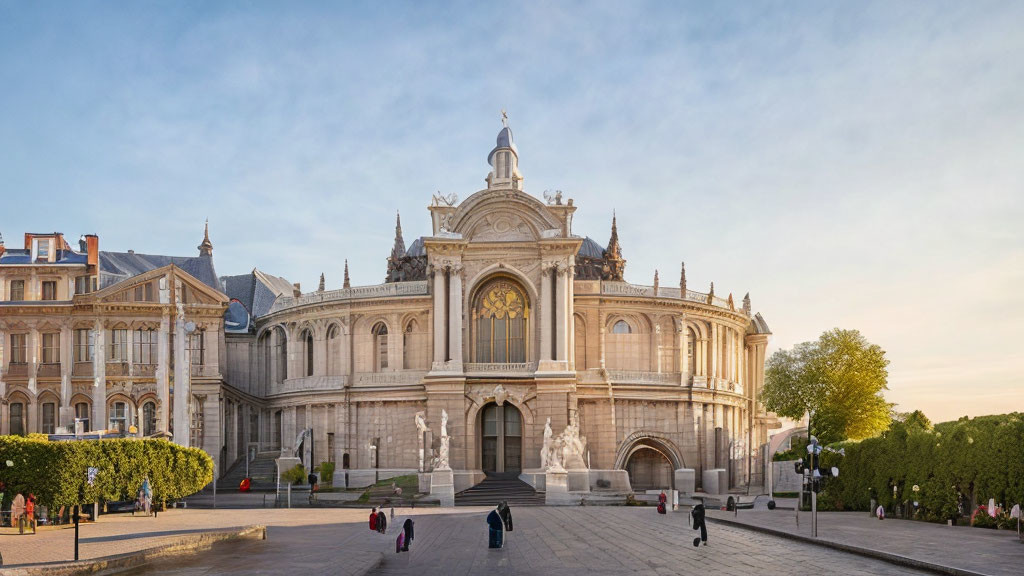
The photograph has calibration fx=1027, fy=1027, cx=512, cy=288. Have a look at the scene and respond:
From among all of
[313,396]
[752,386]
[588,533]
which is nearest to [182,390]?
[313,396]

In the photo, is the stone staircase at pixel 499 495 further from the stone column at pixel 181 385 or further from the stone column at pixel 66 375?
the stone column at pixel 66 375

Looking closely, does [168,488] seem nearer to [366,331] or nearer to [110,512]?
[110,512]

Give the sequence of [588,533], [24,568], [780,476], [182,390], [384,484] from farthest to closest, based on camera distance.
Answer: [780,476] < [182,390] < [384,484] < [588,533] < [24,568]

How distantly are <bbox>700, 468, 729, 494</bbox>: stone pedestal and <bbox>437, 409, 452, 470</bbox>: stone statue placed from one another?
18.1 metres

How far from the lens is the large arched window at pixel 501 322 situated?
6731 centimetres

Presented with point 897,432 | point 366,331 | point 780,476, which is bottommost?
point 780,476

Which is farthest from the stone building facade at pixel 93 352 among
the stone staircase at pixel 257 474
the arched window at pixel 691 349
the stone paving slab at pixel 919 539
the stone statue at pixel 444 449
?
the stone paving slab at pixel 919 539

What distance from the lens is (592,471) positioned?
2569 inches

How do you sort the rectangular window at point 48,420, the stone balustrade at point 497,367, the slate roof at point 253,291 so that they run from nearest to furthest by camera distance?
the stone balustrade at point 497,367
the rectangular window at point 48,420
the slate roof at point 253,291

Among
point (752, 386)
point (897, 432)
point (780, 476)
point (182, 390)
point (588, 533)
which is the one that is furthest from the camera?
point (752, 386)

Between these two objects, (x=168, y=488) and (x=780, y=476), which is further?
(x=780, y=476)

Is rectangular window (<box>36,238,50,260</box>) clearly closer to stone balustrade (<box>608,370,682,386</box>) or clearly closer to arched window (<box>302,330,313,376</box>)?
arched window (<box>302,330,313,376</box>)

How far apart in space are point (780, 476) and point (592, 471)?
16.3 m

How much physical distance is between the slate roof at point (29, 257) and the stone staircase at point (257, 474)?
17.0 meters
